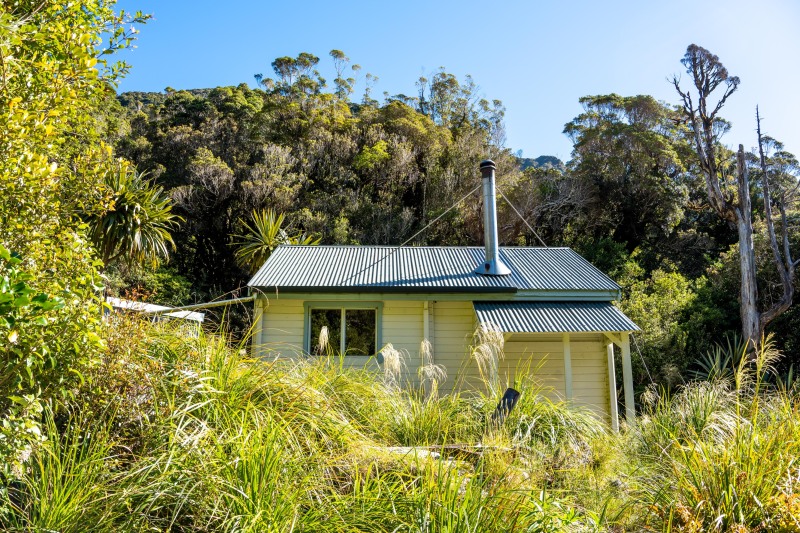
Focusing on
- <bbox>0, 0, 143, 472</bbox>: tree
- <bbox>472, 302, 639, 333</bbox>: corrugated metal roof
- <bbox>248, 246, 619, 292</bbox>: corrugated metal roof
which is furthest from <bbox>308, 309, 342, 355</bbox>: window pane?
<bbox>0, 0, 143, 472</bbox>: tree

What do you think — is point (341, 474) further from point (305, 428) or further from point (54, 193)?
point (54, 193)

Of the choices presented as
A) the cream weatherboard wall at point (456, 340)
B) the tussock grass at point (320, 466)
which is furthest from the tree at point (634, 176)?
the tussock grass at point (320, 466)

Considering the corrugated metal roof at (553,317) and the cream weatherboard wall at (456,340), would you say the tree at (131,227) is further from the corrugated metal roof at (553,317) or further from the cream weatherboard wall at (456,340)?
the corrugated metal roof at (553,317)

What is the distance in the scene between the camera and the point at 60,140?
3580 millimetres

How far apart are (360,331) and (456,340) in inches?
85.4

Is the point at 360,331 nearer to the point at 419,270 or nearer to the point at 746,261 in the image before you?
the point at 419,270

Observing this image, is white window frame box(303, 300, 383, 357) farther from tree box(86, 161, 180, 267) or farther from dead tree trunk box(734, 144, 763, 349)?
dead tree trunk box(734, 144, 763, 349)

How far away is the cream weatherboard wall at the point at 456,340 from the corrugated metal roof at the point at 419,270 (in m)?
0.54

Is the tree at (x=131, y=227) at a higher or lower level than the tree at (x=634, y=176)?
lower

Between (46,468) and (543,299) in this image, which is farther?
(543,299)

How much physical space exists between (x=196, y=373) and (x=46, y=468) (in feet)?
3.24

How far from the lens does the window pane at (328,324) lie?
1179 cm

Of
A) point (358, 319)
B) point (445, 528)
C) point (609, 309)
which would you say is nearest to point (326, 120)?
point (358, 319)

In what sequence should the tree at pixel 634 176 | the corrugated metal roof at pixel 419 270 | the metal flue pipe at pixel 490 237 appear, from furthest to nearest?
the tree at pixel 634 176
the metal flue pipe at pixel 490 237
the corrugated metal roof at pixel 419 270
